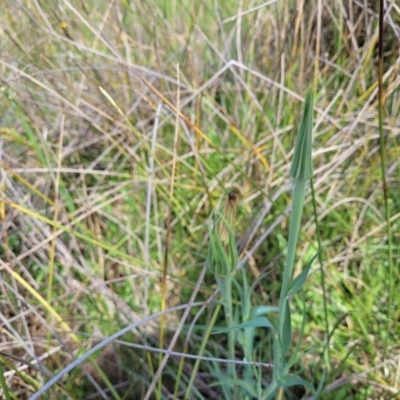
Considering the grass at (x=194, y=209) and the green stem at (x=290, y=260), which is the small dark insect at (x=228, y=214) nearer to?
the green stem at (x=290, y=260)

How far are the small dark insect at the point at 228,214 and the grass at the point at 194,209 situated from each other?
0.91 ft

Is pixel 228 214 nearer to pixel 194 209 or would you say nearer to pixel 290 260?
pixel 290 260

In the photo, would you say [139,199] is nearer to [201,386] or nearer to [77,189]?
[77,189]

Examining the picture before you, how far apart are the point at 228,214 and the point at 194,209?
491 mm

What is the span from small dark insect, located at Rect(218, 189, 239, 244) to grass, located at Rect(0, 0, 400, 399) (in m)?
0.28

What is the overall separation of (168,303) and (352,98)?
692 millimetres

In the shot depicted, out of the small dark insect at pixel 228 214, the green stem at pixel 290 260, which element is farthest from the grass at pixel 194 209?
the small dark insect at pixel 228 214

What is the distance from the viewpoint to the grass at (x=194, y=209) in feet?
2.71

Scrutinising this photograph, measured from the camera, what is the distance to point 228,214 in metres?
0.50

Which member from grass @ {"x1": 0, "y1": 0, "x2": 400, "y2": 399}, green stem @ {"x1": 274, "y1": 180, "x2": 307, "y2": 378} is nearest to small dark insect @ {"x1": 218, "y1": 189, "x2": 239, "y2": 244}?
green stem @ {"x1": 274, "y1": 180, "x2": 307, "y2": 378}

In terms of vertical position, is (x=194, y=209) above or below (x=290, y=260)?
below

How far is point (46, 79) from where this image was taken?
3.61 feet

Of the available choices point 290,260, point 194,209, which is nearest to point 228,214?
point 290,260

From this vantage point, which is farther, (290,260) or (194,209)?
(194,209)
